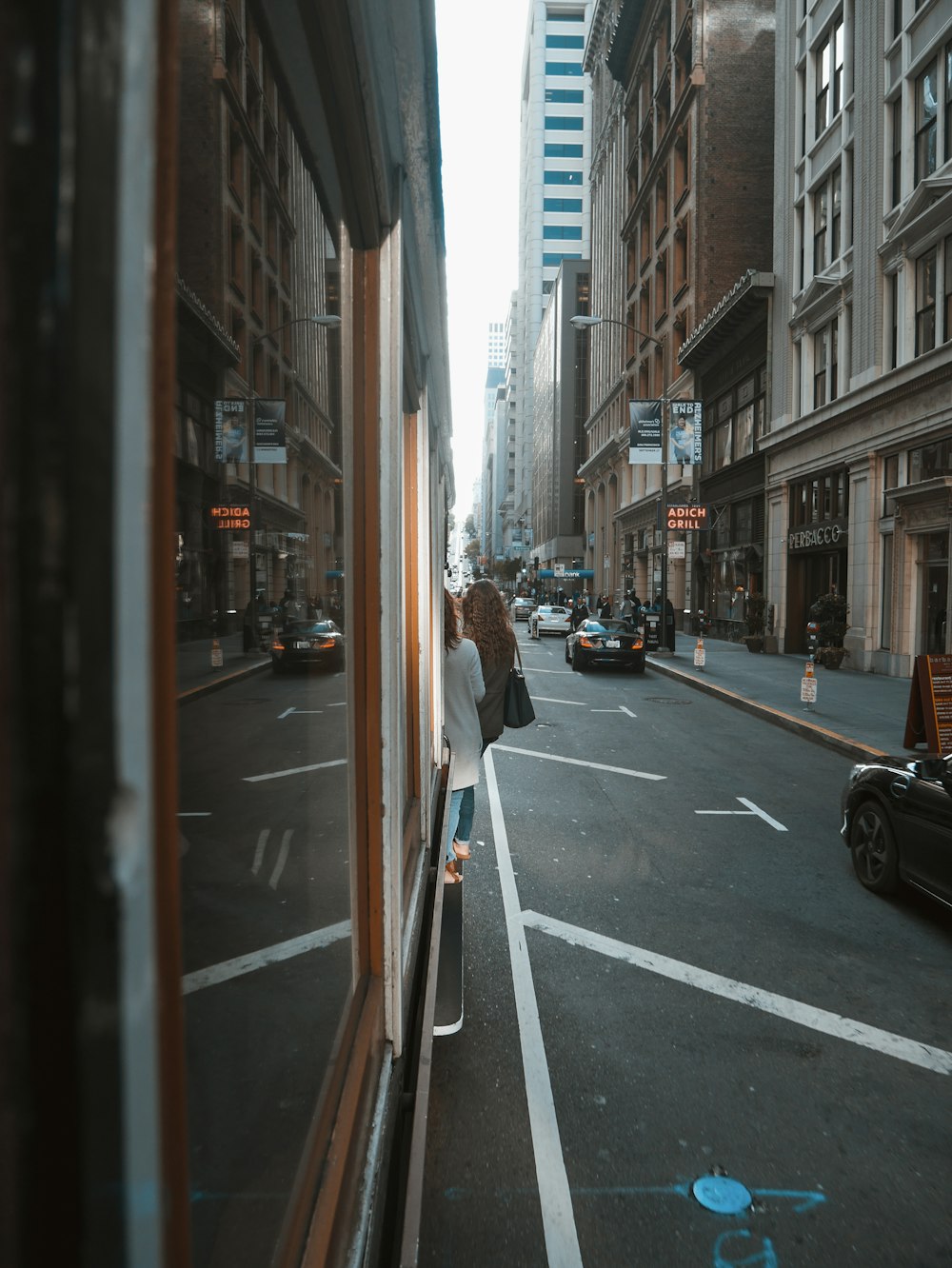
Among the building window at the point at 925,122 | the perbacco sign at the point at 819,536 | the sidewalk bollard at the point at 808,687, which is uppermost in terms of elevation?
the building window at the point at 925,122

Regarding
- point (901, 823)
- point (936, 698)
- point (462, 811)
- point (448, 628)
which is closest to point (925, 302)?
point (936, 698)

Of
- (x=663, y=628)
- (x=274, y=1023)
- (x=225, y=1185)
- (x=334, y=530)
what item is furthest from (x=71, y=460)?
(x=663, y=628)

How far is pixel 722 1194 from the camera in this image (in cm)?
306

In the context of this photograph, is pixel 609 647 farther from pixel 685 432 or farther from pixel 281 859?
pixel 281 859

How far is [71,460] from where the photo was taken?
0.43 meters

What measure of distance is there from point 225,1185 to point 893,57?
24654 mm

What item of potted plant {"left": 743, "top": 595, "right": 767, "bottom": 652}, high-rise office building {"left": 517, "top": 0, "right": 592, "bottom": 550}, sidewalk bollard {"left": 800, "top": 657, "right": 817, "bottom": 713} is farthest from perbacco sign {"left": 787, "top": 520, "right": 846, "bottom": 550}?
high-rise office building {"left": 517, "top": 0, "right": 592, "bottom": 550}

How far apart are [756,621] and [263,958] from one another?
27711 millimetres

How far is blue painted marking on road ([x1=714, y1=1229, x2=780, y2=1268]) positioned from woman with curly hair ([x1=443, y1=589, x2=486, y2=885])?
2.85 meters

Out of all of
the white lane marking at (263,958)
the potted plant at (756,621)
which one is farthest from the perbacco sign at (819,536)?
the white lane marking at (263,958)

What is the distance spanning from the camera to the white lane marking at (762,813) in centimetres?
799

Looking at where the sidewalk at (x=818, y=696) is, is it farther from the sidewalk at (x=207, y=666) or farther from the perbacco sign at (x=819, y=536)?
the sidewalk at (x=207, y=666)

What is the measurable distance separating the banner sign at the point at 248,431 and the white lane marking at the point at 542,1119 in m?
2.64

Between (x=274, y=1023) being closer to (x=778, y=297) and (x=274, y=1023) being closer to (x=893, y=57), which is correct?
(x=893, y=57)
